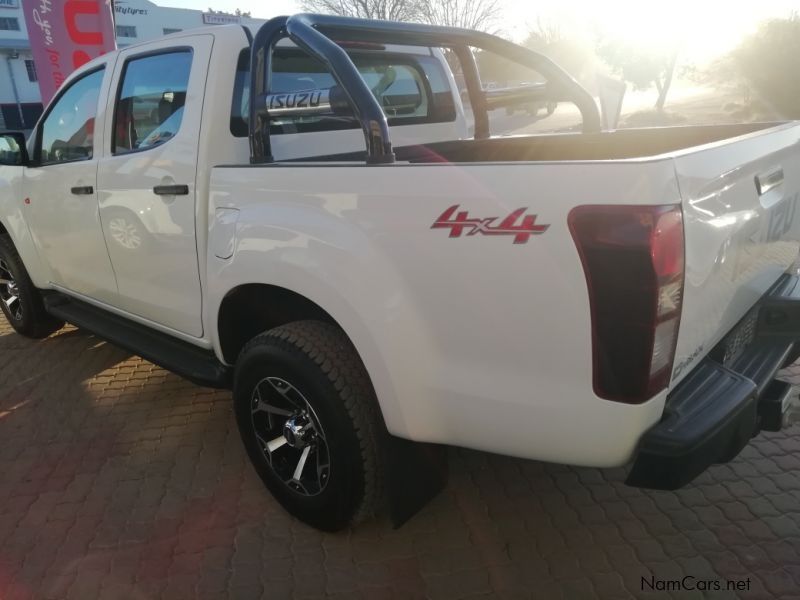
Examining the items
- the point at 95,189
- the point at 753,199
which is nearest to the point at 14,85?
the point at 95,189

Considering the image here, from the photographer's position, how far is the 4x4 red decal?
5.27 ft

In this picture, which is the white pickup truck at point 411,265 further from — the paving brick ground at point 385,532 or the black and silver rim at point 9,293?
the black and silver rim at point 9,293

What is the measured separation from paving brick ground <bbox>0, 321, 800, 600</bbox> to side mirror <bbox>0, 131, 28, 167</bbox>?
1.82 metres

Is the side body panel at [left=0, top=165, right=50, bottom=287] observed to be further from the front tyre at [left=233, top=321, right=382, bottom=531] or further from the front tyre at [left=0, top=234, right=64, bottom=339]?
the front tyre at [left=233, top=321, right=382, bottom=531]

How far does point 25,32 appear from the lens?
40875mm

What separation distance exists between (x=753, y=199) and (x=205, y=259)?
2.08 m

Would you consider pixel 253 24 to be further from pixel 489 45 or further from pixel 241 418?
pixel 241 418

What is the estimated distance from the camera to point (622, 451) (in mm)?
1668

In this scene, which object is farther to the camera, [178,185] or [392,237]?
[178,185]

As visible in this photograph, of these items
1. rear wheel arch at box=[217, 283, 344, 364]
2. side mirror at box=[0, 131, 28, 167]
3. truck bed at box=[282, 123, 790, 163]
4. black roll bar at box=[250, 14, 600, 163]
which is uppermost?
black roll bar at box=[250, 14, 600, 163]

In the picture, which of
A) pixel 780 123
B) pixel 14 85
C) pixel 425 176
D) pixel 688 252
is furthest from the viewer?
pixel 14 85

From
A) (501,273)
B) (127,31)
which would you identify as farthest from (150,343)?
(127,31)

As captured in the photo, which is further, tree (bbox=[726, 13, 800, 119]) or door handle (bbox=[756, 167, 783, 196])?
tree (bbox=[726, 13, 800, 119])

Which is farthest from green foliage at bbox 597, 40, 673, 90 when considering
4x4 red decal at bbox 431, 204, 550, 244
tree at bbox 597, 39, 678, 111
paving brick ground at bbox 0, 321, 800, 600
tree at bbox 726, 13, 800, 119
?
4x4 red decal at bbox 431, 204, 550, 244
